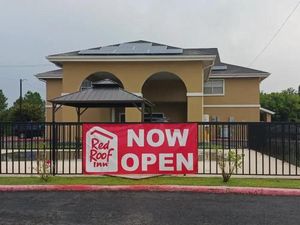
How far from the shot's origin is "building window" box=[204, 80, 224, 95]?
141 ft

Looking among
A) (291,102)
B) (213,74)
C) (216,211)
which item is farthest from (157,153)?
(291,102)

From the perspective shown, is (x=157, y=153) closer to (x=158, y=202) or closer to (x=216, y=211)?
(x=158, y=202)

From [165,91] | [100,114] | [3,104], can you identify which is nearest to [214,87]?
[165,91]

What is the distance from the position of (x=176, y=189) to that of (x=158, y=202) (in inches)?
65.9

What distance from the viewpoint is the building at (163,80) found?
106ft

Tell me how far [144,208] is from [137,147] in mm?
3994

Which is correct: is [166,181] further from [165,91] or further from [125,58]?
[165,91]

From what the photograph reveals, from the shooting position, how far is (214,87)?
142 feet

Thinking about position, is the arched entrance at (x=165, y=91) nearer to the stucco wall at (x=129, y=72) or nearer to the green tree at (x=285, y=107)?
the stucco wall at (x=129, y=72)

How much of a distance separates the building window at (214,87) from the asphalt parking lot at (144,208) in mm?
32496

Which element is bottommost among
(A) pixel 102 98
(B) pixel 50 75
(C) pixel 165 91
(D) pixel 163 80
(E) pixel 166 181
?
(E) pixel 166 181

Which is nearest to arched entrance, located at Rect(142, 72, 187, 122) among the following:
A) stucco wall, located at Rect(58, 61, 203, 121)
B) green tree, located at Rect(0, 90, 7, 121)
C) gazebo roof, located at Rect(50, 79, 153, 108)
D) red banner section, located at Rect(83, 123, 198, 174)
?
stucco wall, located at Rect(58, 61, 203, 121)

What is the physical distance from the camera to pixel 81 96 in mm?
25156

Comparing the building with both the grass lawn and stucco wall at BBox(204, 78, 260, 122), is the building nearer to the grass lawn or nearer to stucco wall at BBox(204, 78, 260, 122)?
stucco wall at BBox(204, 78, 260, 122)
